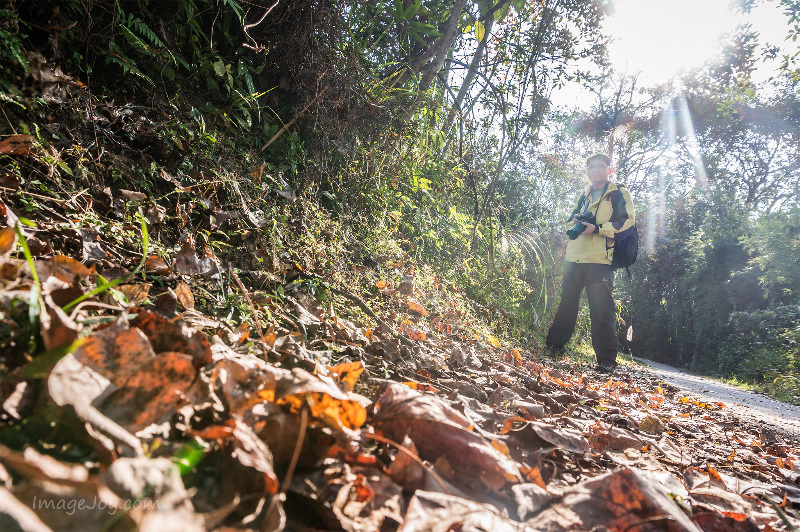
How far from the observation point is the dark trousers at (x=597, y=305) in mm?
4840

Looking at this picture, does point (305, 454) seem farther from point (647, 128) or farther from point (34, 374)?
point (647, 128)

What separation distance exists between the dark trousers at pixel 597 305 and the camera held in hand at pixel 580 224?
1.39 ft

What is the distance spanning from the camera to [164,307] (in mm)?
1160

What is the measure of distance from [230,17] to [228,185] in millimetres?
1224

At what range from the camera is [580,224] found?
16.1 feet

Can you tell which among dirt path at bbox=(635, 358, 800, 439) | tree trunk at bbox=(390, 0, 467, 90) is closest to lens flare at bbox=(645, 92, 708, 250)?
dirt path at bbox=(635, 358, 800, 439)

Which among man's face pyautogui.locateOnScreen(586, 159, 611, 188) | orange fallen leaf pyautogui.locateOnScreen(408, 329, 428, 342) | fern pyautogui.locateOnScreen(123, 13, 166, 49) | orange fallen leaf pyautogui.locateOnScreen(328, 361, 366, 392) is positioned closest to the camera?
orange fallen leaf pyautogui.locateOnScreen(328, 361, 366, 392)

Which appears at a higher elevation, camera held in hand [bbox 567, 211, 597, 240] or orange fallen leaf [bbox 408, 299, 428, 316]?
camera held in hand [bbox 567, 211, 597, 240]

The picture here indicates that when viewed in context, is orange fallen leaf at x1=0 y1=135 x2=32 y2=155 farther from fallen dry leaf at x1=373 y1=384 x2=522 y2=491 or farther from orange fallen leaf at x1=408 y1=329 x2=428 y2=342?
orange fallen leaf at x1=408 y1=329 x2=428 y2=342

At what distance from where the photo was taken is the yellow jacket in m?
4.71

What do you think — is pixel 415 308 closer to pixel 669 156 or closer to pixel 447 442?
pixel 447 442

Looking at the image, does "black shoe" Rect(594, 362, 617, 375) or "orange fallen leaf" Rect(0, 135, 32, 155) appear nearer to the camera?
"orange fallen leaf" Rect(0, 135, 32, 155)

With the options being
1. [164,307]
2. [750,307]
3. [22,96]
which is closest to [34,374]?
[164,307]

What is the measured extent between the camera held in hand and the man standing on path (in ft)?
0.04
